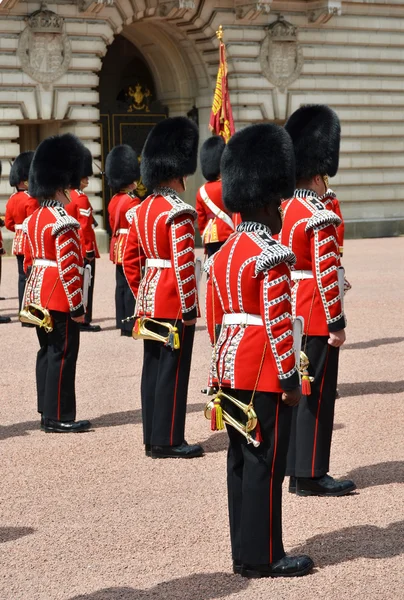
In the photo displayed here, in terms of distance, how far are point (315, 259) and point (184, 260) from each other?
2.85ft

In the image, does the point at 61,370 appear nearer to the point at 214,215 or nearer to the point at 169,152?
the point at 169,152

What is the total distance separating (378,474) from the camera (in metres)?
5.21

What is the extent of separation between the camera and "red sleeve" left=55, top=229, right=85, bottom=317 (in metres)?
6.04

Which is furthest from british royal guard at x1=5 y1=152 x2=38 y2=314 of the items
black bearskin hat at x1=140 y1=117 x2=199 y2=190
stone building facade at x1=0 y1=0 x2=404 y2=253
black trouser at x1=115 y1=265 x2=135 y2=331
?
stone building facade at x1=0 y1=0 x2=404 y2=253

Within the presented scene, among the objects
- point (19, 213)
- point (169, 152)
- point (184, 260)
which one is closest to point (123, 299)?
point (19, 213)

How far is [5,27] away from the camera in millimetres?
17156

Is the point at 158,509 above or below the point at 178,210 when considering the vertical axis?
below

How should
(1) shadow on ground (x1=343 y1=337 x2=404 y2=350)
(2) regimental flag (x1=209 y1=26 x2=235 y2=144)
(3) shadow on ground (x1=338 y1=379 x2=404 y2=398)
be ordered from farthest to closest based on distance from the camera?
(2) regimental flag (x1=209 y1=26 x2=235 y2=144) < (1) shadow on ground (x1=343 y1=337 x2=404 y2=350) < (3) shadow on ground (x1=338 y1=379 x2=404 y2=398)

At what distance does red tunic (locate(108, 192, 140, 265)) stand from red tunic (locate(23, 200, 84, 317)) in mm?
3304

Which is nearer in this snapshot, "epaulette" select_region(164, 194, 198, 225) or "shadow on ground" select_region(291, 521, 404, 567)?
"shadow on ground" select_region(291, 521, 404, 567)

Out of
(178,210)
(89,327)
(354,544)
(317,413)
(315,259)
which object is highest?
(178,210)

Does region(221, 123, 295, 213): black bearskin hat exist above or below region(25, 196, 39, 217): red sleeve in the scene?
above

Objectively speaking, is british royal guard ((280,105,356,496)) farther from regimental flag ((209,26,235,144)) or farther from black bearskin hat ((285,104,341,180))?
regimental flag ((209,26,235,144))

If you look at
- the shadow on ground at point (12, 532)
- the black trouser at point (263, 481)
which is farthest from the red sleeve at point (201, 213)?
the black trouser at point (263, 481)
